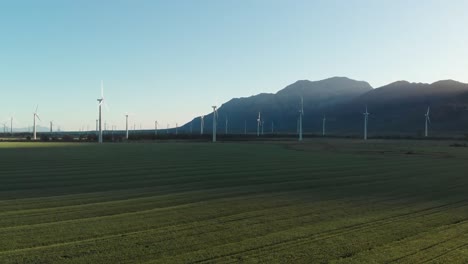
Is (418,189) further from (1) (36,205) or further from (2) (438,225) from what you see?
(1) (36,205)

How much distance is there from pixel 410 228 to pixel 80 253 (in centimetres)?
817

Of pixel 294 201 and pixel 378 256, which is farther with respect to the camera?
pixel 294 201

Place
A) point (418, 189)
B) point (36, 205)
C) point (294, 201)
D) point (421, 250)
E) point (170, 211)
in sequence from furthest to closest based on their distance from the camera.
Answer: point (418, 189)
point (294, 201)
point (36, 205)
point (170, 211)
point (421, 250)

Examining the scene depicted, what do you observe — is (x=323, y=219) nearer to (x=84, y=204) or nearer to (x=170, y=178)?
(x=84, y=204)

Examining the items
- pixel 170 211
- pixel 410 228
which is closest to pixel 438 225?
pixel 410 228

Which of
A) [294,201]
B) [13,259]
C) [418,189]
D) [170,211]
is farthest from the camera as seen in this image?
[418,189]

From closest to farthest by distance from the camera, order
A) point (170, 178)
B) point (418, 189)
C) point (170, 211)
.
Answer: point (170, 211)
point (418, 189)
point (170, 178)

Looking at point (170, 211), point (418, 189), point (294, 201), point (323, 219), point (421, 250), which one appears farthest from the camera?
point (418, 189)

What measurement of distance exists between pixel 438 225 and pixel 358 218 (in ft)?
6.95

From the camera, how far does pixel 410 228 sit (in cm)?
1220

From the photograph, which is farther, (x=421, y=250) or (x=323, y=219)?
(x=323, y=219)

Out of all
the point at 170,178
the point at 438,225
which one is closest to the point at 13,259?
the point at 438,225

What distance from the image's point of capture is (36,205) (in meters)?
15.2

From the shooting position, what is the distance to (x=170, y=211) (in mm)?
14281
